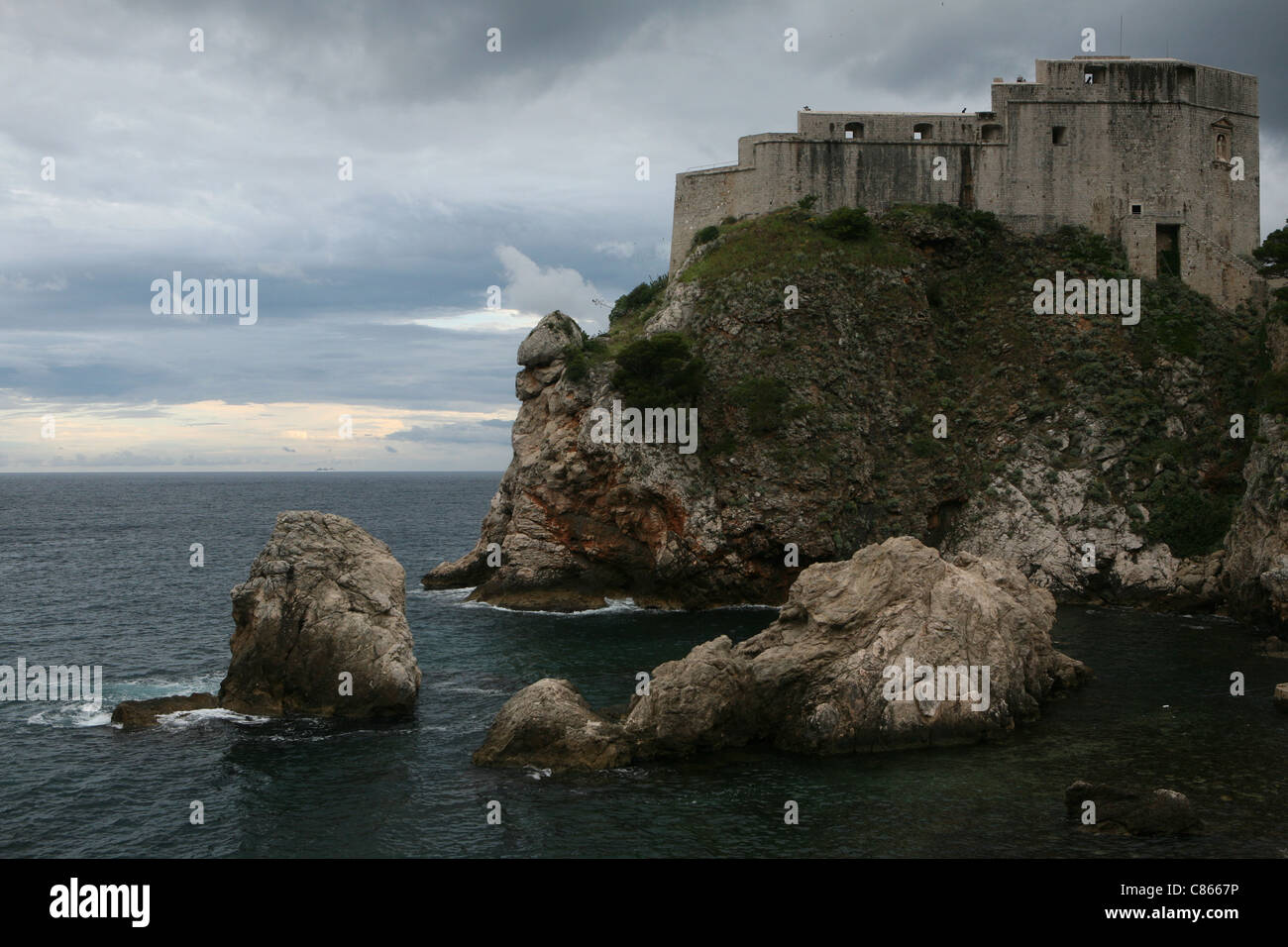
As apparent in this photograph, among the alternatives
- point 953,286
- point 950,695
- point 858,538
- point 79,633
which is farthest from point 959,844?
point 953,286

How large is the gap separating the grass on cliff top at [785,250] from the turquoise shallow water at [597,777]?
81.6 ft

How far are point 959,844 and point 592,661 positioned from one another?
1935 centimetres

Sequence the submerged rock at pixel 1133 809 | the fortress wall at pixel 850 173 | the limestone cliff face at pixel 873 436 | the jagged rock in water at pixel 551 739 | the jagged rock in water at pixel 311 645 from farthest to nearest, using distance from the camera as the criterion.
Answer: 1. the fortress wall at pixel 850 173
2. the limestone cliff face at pixel 873 436
3. the jagged rock in water at pixel 311 645
4. the jagged rock in water at pixel 551 739
5. the submerged rock at pixel 1133 809

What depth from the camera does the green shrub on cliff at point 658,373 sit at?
52.6 m

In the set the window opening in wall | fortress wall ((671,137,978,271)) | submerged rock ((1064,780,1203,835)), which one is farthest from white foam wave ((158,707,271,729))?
the window opening in wall

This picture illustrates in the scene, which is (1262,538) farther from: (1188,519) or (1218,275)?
(1218,275)

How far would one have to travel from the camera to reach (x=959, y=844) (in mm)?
22219

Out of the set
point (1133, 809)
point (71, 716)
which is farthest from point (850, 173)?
point (71, 716)

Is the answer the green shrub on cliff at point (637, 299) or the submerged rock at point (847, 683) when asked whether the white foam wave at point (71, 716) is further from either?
the green shrub on cliff at point (637, 299)

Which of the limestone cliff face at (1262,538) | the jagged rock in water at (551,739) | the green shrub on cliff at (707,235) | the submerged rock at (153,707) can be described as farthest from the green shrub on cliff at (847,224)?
the submerged rock at (153,707)

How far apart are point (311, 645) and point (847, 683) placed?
16.8 m

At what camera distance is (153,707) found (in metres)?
32.2

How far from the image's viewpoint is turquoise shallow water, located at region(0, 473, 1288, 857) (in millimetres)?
22656

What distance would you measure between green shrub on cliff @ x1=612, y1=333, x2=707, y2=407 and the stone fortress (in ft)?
53.1
